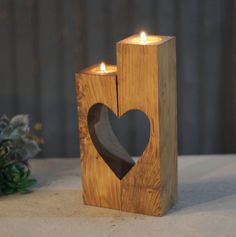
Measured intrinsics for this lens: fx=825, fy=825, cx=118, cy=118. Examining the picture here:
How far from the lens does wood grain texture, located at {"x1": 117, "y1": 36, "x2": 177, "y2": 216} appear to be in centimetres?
179

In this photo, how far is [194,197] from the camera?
2.00 metres

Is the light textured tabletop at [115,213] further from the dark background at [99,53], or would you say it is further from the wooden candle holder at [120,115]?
the dark background at [99,53]

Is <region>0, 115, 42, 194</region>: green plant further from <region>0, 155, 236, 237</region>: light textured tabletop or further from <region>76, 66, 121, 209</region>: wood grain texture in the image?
<region>76, 66, 121, 209</region>: wood grain texture

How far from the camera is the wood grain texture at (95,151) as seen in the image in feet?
6.07

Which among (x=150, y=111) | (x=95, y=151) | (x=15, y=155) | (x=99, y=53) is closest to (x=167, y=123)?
(x=150, y=111)

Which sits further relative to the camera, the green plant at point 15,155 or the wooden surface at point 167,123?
the green plant at point 15,155

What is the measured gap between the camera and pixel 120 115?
1.84 m

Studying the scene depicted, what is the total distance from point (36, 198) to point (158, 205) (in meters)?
0.33

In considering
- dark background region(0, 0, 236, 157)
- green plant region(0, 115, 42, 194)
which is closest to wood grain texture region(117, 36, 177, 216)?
green plant region(0, 115, 42, 194)

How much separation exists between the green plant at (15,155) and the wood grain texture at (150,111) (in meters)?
0.30

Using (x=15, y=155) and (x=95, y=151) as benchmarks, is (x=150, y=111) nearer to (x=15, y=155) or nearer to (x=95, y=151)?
(x=95, y=151)

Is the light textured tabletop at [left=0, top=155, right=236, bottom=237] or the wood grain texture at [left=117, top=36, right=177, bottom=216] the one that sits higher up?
the wood grain texture at [left=117, top=36, right=177, bottom=216]

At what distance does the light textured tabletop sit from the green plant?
3 cm

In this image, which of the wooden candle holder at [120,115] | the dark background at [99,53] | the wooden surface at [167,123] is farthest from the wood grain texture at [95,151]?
the dark background at [99,53]
